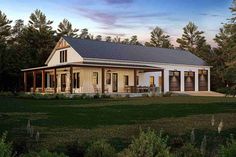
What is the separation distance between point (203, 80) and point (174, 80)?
5.08 metres

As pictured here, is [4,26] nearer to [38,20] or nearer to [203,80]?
[38,20]

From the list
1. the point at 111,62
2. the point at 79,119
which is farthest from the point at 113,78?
the point at 79,119

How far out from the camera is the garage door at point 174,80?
48250mm

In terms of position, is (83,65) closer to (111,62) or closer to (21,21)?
(111,62)

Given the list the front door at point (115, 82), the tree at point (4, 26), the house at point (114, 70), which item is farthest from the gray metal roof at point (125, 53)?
the tree at point (4, 26)

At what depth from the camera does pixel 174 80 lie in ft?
160

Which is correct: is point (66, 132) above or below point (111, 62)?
below

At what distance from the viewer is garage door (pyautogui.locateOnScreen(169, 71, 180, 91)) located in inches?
1900

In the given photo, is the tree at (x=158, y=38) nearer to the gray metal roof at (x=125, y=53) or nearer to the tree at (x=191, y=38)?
the tree at (x=191, y=38)

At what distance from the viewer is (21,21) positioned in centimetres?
8312

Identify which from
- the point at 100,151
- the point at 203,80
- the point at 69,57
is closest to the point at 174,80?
the point at 203,80

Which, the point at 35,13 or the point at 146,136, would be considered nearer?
the point at 146,136

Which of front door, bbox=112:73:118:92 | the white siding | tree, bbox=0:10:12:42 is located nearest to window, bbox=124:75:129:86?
front door, bbox=112:73:118:92

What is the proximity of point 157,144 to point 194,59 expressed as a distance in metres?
49.6
